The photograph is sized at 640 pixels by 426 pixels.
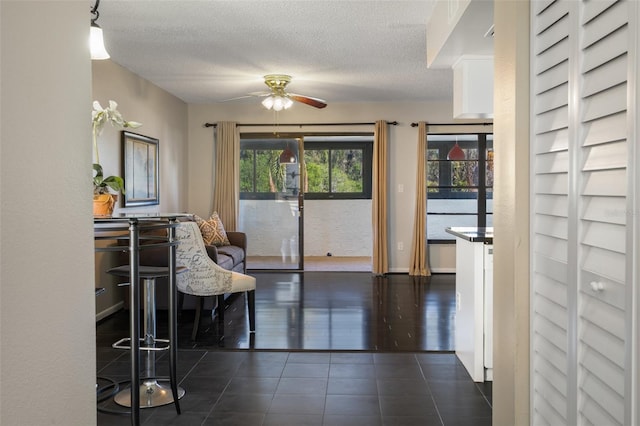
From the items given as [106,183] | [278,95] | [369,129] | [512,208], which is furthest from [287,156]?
[512,208]

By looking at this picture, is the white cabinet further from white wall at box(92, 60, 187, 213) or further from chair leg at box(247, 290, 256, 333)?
white wall at box(92, 60, 187, 213)

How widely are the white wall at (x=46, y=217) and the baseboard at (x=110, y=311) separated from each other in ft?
13.6

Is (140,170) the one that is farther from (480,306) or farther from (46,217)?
(46,217)

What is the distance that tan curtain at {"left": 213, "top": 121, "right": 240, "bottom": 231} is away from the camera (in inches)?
332

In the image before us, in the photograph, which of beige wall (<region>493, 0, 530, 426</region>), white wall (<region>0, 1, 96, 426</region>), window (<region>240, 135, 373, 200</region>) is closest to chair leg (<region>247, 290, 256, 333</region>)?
beige wall (<region>493, 0, 530, 426</region>)

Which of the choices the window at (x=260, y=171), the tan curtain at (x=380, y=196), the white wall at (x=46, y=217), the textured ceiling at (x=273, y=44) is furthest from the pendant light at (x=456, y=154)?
the white wall at (x=46, y=217)

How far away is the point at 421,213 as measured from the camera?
8297mm

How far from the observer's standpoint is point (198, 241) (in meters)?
4.57

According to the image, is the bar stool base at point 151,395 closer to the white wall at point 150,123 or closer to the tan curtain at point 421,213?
the white wall at point 150,123

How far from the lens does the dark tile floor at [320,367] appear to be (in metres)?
3.08

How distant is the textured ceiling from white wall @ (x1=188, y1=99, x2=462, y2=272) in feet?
2.95

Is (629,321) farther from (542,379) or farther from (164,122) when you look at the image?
(164,122)

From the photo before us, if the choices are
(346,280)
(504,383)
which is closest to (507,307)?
(504,383)

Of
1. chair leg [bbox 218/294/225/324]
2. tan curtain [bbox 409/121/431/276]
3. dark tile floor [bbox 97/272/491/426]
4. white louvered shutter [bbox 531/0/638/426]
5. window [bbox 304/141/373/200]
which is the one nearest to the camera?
white louvered shutter [bbox 531/0/638/426]
